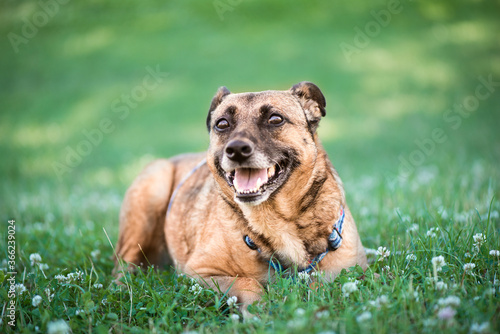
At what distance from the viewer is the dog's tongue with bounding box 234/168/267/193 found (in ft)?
11.9

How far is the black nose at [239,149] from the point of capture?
3453mm

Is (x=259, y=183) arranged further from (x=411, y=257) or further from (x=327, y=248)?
(x=411, y=257)

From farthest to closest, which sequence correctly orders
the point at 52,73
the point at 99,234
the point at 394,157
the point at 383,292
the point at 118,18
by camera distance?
the point at 118,18
the point at 52,73
the point at 394,157
the point at 99,234
the point at 383,292

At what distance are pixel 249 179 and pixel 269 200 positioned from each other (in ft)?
0.82

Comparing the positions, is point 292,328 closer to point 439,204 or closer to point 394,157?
point 439,204

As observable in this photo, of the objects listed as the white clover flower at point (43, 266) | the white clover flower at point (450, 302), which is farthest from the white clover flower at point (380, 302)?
the white clover flower at point (43, 266)

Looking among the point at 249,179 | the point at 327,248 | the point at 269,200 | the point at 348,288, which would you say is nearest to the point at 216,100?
the point at 249,179

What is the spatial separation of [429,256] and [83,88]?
16.5 m

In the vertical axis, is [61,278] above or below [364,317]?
below

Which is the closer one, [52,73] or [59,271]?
[59,271]

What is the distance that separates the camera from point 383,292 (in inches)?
117

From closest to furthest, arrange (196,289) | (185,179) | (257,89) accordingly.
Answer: (196,289) → (185,179) → (257,89)

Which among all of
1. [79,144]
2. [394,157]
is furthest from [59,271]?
[79,144]

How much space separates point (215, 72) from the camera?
1808cm
